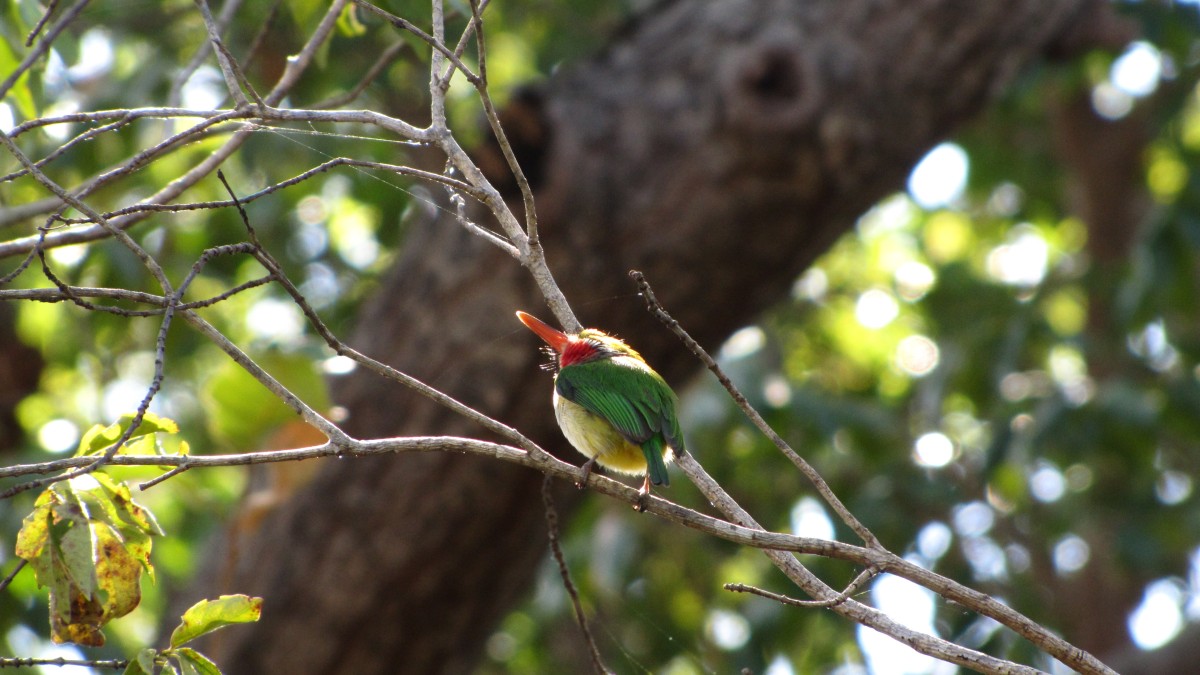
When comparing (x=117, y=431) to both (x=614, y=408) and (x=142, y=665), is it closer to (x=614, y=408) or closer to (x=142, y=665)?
(x=142, y=665)

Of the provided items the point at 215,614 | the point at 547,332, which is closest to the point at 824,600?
the point at 215,614

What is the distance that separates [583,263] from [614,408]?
1.58m

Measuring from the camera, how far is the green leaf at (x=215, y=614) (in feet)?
5.96

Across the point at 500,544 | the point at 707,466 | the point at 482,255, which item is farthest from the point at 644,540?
the point at 482,255

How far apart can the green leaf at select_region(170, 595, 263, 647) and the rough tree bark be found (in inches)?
99.7

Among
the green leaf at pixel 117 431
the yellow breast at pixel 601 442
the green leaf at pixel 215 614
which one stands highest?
the yellow breast at pixel 601 442

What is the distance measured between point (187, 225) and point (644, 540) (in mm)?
3461

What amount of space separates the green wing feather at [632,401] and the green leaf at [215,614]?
1.18 metres

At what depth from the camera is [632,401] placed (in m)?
2.99

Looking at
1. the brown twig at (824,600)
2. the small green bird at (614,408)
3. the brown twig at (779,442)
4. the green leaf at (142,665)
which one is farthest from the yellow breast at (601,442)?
the green leaf at (142,665)

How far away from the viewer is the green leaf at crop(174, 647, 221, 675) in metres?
1.82

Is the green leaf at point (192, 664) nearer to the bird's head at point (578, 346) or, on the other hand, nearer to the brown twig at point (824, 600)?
the brown twig at point (824, 600)

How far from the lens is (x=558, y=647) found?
8047mm

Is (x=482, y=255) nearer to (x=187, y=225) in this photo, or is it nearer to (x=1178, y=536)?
(x=187, y=225)
